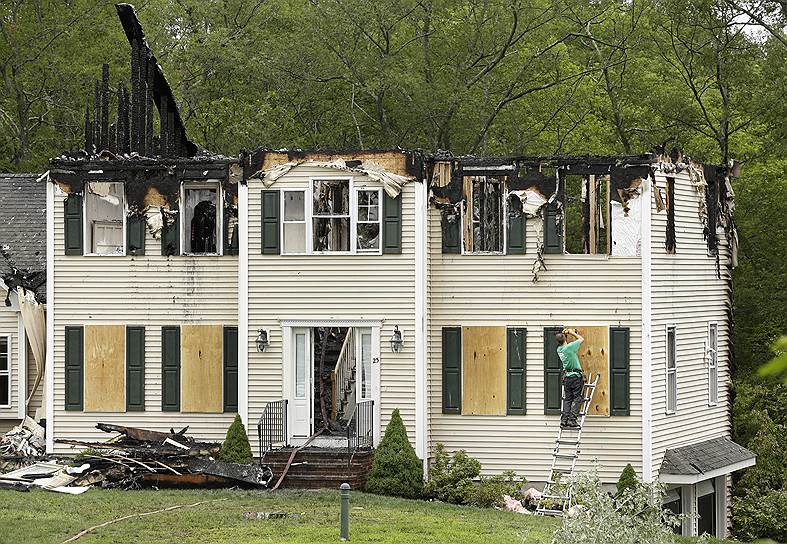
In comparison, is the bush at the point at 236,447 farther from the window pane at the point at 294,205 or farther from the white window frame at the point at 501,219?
the white window frame at the point at 501,219

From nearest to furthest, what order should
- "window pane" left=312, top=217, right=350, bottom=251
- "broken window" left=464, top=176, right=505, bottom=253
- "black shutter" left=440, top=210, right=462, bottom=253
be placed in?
"window pane" left=312, top=217, right=350, bottom=251 < "broken window" left=464, top=176, right=505, bottom=253 < "black shutter" left=440, top=210, right=462, bottom=253

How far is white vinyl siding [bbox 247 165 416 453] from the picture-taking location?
27578 millimetres

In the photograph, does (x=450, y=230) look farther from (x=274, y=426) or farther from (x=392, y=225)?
(x=274, y=426)

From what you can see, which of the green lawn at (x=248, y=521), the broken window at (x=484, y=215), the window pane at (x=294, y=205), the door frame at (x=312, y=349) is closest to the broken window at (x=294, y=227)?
the window pane at (x=294, y=205)

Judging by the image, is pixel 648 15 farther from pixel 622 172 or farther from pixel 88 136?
pixel 88 136

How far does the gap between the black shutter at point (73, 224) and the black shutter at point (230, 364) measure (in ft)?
11.5

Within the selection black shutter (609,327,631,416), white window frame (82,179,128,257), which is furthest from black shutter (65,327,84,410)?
black shutter (609,327,631,416)

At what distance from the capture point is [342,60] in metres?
46.2

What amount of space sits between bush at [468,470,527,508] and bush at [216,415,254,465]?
435 centimetres

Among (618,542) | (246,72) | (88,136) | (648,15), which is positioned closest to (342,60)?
(246,72)

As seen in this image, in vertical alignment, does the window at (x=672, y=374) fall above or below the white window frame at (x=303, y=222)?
below

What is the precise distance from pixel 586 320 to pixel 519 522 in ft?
17.4

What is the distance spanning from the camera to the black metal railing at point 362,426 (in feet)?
88.9

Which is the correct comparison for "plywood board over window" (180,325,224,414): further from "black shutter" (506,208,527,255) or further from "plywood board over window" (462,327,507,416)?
"black shutter" (506,208,527,255)
